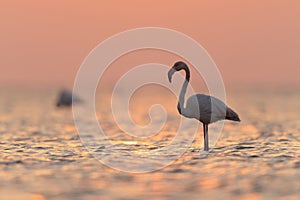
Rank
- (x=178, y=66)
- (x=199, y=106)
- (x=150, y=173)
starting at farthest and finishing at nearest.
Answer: (x=199, y=106)
(x=178, y=66)
(x=150, y=173)

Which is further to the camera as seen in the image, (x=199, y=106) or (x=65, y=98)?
(x=65, y=98)

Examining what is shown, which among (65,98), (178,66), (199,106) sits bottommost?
(199,106)

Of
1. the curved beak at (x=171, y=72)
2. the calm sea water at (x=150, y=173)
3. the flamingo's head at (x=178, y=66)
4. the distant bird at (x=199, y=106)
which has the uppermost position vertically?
the flamingo's head at (x=178, y=66)

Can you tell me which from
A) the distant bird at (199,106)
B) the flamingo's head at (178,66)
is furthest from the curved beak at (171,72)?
the distant bird at (199,106)

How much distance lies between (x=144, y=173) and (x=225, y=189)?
2724mm

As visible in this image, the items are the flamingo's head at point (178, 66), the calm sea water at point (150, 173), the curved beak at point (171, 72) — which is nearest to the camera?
the calm sea water at point (150, 173)

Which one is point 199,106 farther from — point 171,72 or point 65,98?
point 65,98

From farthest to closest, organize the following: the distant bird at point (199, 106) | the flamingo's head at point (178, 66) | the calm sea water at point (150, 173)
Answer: the distant bird at point (199, 106), the flamingo's head at point (178, 66), the calm sea water at point (150, 173)

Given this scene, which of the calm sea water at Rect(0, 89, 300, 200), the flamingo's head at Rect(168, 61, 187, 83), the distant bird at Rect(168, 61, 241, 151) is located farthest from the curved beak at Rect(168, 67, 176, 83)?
the calm sea water at Rect(0, 89, 300, 200)

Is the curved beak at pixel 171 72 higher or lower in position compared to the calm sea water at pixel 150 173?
higher

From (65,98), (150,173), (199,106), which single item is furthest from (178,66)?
(65,98)

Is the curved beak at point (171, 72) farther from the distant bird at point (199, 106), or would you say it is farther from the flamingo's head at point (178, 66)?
the distant bird at point (199, 106)

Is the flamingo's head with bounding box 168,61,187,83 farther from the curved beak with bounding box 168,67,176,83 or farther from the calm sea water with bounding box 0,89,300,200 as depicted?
the calm sea water with bounding box 0,89,300,200

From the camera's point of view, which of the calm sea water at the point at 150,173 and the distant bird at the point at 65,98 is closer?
the calm sea water at the point at 150,173
